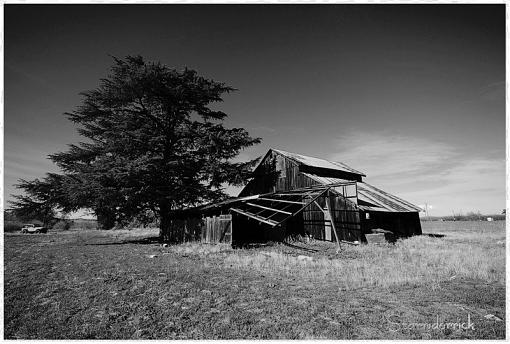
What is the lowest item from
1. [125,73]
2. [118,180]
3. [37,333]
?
[37,333]

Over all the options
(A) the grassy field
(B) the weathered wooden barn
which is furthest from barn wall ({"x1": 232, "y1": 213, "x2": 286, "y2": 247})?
(A) the grassy field

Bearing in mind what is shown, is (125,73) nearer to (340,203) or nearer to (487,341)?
(340,203)

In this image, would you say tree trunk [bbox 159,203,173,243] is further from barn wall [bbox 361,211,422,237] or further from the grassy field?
barn wall [bbox 361,211,422,237]

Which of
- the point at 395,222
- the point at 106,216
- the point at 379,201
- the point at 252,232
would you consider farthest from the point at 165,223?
the point at 395,222

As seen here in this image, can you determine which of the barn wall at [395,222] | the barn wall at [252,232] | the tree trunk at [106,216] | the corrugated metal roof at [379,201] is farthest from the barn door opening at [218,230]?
the barn wall at [395,222]

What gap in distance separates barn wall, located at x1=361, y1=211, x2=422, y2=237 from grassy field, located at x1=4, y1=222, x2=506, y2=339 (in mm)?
9899

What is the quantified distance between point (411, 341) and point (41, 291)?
8.85 metres

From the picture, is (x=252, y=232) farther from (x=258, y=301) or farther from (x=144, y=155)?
(x=258, y=301)

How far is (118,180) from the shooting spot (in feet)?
63.4

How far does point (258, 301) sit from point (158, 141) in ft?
61.7

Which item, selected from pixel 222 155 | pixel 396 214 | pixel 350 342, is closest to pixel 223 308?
pixel 350 342

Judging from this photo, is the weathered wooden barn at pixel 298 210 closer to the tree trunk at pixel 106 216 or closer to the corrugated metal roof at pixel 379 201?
the corrugated metal roof at pixel 379 201

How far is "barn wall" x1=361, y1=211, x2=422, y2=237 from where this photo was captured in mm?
20873

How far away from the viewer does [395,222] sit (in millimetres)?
24594
